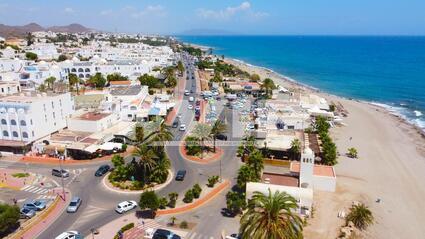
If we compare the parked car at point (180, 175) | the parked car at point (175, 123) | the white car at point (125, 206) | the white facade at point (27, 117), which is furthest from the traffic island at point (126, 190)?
the parked car at point (175, 123)

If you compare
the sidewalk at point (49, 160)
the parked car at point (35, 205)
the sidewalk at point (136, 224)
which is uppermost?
the parked car at point (35, 205)

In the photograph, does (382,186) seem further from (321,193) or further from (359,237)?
(359,237)

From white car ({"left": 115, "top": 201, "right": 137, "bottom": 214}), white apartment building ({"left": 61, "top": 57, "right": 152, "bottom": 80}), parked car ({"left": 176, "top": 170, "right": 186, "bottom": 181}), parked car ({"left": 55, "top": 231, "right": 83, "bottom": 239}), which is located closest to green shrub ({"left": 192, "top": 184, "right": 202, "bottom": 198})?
parked car ({"left": 176, "top": 170, "right": 186, "bottom": 181})

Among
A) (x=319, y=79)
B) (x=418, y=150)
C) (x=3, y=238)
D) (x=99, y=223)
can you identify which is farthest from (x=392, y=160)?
(x=319, y=79)

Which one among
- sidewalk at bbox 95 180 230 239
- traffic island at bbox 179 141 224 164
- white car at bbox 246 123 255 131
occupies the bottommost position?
sidewalk at bbox 95 180 230 239

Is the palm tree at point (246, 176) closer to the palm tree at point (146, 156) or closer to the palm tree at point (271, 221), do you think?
the palm tree at point (146, 156)

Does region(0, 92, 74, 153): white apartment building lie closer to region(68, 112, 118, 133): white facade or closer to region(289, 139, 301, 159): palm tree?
region(68, 112, 118, 133): white facade
